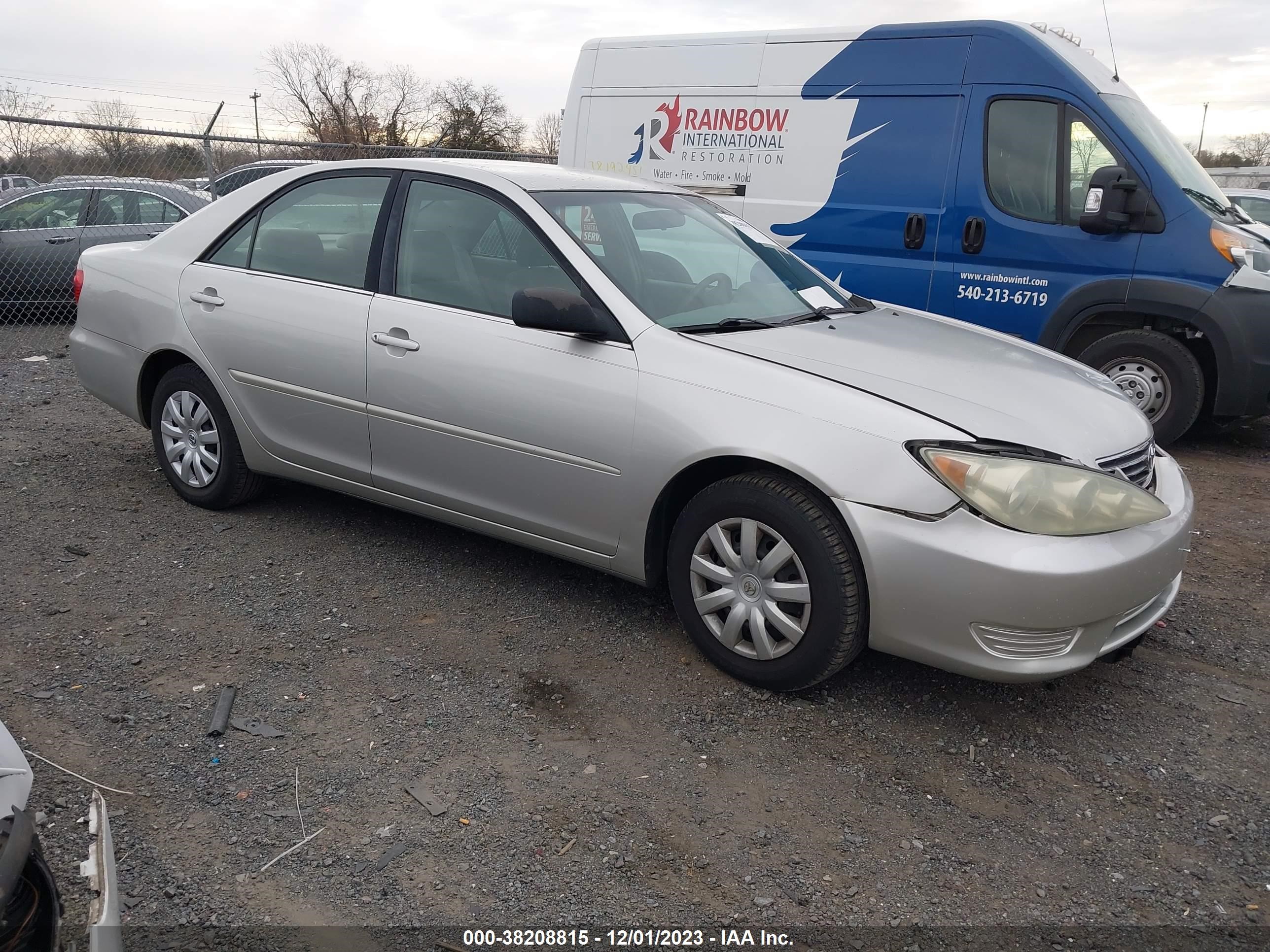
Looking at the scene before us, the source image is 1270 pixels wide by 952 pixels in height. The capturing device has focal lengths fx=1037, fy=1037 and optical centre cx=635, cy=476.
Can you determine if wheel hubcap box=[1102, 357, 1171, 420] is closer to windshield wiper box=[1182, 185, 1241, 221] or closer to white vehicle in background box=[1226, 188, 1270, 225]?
windshield wiper box=[1182, 185, 1241, 221]

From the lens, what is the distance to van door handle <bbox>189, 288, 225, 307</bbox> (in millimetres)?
4465

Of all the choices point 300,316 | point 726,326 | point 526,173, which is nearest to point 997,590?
point 726,326

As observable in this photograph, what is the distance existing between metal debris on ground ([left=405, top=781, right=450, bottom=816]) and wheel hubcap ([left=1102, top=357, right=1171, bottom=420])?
17.1 feet

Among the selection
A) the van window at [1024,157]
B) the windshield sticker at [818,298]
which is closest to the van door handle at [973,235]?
the van window at [1024,157]

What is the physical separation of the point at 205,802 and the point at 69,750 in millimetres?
520

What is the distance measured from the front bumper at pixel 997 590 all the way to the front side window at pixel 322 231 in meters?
2.30

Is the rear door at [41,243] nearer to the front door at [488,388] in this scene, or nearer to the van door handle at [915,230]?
the front door at [488,388]

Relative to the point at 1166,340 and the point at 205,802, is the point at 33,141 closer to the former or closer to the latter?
the point at 205,802

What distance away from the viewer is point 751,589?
3.27 metres

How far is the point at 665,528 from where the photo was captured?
3521 millimetres

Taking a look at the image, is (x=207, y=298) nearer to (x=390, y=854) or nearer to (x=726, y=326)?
(x=726, y=326)

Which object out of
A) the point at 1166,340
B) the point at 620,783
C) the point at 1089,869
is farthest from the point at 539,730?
the point at 1166,340

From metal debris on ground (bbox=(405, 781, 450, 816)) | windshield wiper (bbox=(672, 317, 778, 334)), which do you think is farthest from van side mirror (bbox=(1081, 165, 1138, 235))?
metal debris on ground (bbox=(405, 781, 450, 816))

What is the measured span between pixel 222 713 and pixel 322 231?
210 cm
